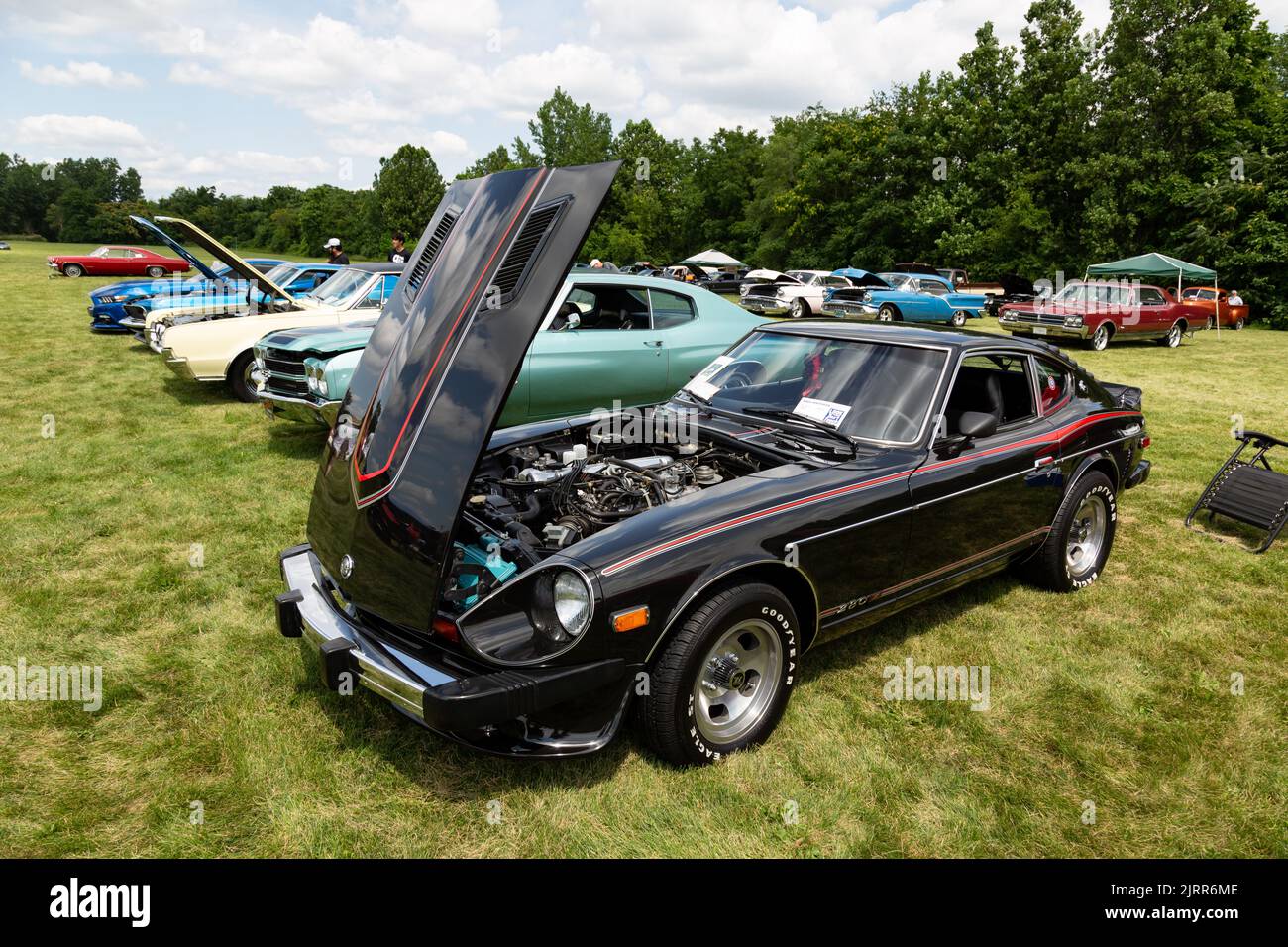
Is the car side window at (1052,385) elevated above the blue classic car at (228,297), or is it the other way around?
the blue classic car at (228,297)

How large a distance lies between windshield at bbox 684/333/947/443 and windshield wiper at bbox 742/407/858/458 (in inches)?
0.4

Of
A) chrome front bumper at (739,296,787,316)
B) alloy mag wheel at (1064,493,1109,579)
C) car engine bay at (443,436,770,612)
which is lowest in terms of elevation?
alloy mag wheel at (1064,493,1109,579)

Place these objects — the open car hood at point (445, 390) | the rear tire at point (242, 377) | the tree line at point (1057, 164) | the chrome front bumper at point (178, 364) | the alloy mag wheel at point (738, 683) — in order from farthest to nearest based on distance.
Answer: the tree line at point (1057, 164), the rear tire at point (242, 377), the chrome front bumper at point (178, 364), the alloy mag wheel at point (738, 683), the open car hood at point (445, 390)

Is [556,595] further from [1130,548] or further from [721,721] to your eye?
[1130,548]

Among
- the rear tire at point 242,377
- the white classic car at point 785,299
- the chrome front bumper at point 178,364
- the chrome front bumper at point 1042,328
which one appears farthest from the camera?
the white classic car at point 785,299

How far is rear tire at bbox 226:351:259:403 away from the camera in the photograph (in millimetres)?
8896

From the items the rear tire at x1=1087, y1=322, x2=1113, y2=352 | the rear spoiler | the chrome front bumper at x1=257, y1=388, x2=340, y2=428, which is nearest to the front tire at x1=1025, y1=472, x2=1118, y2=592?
the rear spoiler

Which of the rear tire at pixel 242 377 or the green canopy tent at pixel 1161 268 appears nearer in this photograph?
the rear tire at pixel 242 377

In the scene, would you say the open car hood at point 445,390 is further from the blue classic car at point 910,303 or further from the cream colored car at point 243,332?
the blue classic car at point 910,303

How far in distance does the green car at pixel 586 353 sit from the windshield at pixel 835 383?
6.94 feet

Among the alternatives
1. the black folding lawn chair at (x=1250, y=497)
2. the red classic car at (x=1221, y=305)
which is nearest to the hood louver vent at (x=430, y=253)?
the black folding lawn chair at (x=1250, y=497)

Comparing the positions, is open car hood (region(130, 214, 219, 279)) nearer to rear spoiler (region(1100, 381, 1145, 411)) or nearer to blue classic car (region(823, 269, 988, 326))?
rear spoiler (region(1100, 381, 1145, 411))

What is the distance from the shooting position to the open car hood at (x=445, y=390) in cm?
278

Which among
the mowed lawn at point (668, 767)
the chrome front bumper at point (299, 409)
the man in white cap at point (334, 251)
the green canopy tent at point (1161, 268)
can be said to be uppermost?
the green canopy tent at point (1161, 268)
